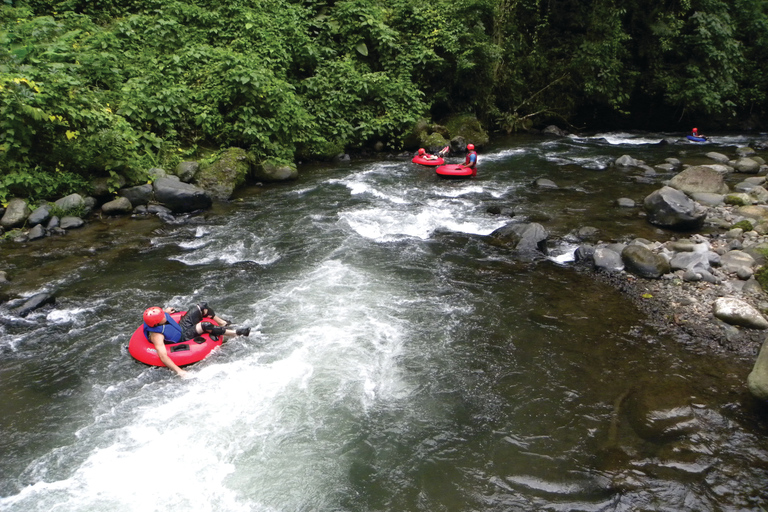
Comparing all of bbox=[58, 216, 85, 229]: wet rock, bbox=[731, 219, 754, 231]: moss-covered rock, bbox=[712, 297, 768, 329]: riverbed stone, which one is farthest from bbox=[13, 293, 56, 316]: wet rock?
bbox=[731, 219, 754, 231]: moss-covered rock

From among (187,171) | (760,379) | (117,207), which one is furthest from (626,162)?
(117,207)

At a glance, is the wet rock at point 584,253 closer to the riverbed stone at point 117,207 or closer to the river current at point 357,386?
the river current at point 357,386

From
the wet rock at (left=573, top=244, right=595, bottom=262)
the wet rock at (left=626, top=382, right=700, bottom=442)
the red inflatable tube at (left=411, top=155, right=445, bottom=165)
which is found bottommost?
the wet rock at (left=626, top=382, right=700, bottom=442)

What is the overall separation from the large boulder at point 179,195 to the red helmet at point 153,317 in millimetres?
5231

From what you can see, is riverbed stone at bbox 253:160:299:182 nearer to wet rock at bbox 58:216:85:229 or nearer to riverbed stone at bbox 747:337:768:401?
wet rock at bbox 58:216:85:229

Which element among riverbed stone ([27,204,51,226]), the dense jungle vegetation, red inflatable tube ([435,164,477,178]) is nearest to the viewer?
Answer: riverbed stone ([27,204,51,226])

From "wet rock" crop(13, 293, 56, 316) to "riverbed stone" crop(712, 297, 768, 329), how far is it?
29.1ft

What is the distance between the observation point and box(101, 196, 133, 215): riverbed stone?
10.1 metres

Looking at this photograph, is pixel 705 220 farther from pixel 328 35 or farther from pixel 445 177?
pixel 328 35

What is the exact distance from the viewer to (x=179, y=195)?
10.5 metres

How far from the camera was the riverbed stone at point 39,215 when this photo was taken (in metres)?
9.40

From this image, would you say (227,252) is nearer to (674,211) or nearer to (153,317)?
(153,317)

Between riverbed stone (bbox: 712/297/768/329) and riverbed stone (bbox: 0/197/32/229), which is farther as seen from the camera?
riverbed stone (bbox: 0/197/32/229)

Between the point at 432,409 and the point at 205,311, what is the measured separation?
298cm
